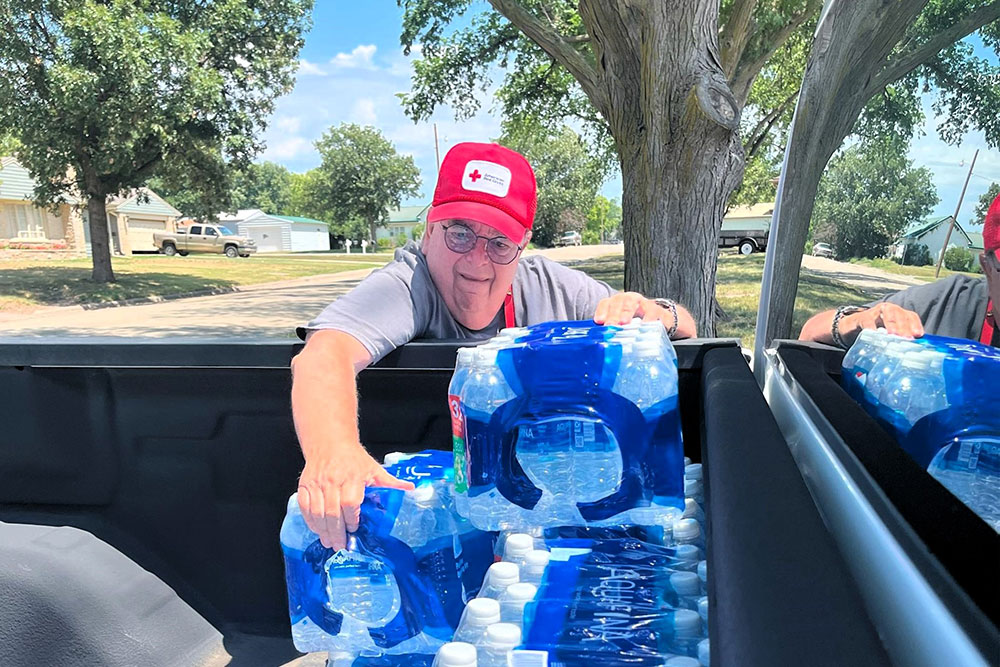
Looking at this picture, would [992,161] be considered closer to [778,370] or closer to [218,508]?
[778,370]

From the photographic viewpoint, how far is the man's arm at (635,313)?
2.13m

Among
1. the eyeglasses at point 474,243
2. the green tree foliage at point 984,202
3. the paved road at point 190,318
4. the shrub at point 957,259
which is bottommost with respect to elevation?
the paved road at point 190,318

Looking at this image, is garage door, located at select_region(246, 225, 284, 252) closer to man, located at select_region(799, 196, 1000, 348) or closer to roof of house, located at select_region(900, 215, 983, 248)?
man, located at select_region(799, 196, 1000, 348)

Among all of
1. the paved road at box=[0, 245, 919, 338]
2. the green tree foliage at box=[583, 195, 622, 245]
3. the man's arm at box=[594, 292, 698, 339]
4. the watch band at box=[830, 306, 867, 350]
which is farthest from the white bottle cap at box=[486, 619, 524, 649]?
the green tree foliage at box=[583, 195, 622, 245]

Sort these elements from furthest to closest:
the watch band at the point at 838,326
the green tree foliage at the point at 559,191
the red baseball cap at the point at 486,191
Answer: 1. the green tree foliage at the point at 559,191
2. the red baseball cap at the point at 486,191
3. the watch band at the point at 838,326

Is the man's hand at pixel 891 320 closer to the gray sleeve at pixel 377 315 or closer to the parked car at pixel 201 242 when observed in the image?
the gray sleeve at pixel 377 315

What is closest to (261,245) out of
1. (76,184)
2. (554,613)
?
(76,184)

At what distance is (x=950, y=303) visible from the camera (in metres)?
1.42

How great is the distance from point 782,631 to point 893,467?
19.4 inches

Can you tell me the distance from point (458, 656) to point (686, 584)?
18.7 inches

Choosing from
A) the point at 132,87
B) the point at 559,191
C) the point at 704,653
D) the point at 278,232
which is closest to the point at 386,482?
the point at 704,653

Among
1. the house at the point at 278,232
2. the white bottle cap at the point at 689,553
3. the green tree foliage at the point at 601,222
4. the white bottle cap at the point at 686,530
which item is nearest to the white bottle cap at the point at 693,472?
the white bottle cap at the point at 686,530

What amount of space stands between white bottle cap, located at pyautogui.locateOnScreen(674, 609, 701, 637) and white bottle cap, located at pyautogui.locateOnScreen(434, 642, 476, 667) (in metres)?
0.35

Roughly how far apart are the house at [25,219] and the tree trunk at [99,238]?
15.1 meters
